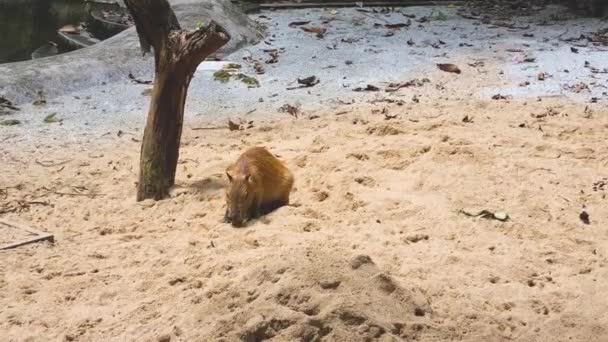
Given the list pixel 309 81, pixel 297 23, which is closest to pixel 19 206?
pixel 309 81

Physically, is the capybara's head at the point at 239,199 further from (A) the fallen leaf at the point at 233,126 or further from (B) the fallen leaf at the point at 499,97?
(B) the fallen leaf at the point at 499,97

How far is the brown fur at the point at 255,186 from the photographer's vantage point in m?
3.96

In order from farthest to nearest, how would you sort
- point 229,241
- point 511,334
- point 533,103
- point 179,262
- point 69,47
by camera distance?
point 69,47 < point 533,103 < point 229,241 < point 179,262 < point 511,334

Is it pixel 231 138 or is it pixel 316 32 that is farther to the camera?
pixel 316 32

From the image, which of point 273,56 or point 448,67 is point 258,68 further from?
point 448,67

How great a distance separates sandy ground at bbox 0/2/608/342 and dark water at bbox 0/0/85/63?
4647 mm

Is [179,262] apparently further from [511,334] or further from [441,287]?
[511,334]

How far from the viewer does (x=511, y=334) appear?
9.36 feet

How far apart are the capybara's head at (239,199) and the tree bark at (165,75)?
1.63ft

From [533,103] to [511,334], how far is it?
11.1 feet

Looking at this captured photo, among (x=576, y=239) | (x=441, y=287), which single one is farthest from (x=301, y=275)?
(x=576, y=239)

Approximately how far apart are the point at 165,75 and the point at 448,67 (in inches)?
133

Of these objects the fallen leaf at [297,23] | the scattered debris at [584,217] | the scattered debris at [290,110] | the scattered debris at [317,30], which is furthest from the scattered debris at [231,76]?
the scattered debris at [584,217]

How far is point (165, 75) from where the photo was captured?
13.9 ft
